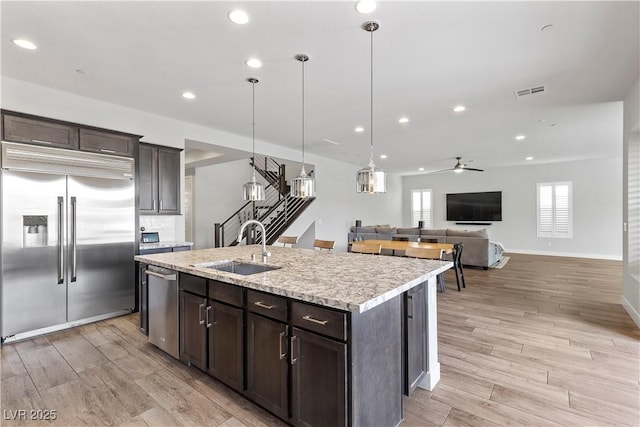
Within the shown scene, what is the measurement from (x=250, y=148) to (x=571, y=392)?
19.3ft

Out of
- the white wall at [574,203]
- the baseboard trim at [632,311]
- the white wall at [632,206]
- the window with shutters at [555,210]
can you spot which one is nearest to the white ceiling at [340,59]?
the white wall at [632,206]

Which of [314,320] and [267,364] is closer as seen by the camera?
[314,320]

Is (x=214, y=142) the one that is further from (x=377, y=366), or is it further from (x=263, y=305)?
(x=377, y=366)

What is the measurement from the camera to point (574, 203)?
9.31 meters

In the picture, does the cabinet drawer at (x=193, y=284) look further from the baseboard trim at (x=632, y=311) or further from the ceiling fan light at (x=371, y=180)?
the baseboard trim at (x=632, y=311)

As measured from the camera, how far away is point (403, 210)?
42.1 ft

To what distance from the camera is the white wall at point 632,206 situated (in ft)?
12.4

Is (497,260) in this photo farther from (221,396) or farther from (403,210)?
(221,396)

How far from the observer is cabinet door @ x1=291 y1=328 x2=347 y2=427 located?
1.59 metres

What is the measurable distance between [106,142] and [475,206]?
1093 centimetres

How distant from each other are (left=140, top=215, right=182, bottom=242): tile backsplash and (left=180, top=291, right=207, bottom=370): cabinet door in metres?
2.64

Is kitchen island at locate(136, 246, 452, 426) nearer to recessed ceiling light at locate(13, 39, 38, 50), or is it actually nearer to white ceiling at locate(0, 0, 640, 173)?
white ceiling at locate(0, 0, 640, 173)

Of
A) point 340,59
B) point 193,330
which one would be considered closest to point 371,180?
point 340,59

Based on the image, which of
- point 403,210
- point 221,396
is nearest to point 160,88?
point 221,396
